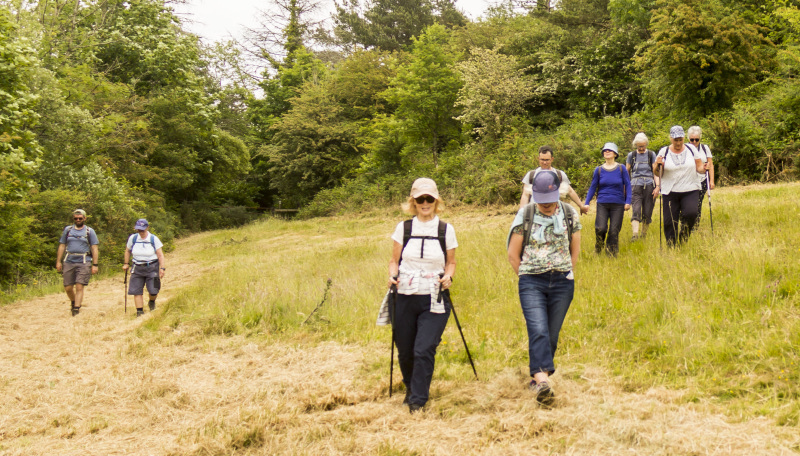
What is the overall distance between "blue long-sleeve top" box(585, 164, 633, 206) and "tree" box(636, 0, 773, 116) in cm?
1047

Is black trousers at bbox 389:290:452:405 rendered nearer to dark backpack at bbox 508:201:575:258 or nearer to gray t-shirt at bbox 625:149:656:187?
dark backpack at bbox 508:201:575:258

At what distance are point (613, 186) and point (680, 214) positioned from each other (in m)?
0.99

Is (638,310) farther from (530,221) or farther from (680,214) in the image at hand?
(680,214)

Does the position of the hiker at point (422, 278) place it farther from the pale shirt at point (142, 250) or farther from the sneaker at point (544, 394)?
the pale shirt at point (142, 250)

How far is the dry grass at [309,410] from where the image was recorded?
383 cm

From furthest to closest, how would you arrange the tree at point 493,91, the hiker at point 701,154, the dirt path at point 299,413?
the tree at point 493,91 < the hiker at point 701,154 < the dirt path at point 299,413

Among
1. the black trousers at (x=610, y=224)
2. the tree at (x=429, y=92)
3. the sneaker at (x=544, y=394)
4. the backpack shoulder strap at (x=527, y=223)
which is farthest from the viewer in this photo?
the tree at (x=429, y=92)

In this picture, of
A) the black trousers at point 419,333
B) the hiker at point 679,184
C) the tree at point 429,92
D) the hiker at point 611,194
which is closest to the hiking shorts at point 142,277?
the black trousers at point 419,333

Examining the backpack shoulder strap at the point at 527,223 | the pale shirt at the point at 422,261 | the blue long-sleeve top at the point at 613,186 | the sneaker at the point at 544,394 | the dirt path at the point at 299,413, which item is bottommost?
the dirt path at the point at 299,413

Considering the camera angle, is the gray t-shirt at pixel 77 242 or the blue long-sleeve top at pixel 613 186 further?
the gray t-shirt at pixel 77 242

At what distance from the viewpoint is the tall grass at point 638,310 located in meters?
4.66

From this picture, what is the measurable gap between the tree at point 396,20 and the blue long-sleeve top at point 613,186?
112 ft

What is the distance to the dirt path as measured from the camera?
3.82 metres

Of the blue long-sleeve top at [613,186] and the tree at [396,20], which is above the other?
the tree at [396,20]
